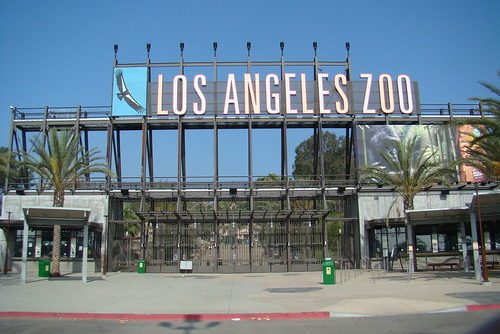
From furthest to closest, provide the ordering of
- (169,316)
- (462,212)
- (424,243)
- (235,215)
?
(235,215) < (424,243) < (462,212) < (169,316)

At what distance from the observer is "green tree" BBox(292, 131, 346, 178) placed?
7875 cm

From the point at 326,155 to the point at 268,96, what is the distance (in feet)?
138

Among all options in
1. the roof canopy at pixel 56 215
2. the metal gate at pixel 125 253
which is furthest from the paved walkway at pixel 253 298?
the metal gate at pixel 125 253

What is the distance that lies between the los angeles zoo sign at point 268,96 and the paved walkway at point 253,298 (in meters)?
19.5

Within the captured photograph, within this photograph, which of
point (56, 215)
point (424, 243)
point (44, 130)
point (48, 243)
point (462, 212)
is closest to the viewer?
point (462, 212)

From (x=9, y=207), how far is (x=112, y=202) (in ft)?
25.4

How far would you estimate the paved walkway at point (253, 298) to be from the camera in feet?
48.2

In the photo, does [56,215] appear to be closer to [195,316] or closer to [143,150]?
[143,150]

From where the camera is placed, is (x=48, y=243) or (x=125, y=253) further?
(x=125, y=253)

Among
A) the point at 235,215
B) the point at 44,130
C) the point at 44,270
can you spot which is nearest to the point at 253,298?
the point at 44,270

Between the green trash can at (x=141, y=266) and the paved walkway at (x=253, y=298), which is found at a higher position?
the green trash can at (x=141, y=266)

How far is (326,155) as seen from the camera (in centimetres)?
8056

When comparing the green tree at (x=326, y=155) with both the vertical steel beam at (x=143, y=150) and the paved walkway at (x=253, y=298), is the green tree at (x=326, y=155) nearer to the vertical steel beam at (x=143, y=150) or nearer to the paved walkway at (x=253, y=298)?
the vertical steel beam at (x=143, y=150)

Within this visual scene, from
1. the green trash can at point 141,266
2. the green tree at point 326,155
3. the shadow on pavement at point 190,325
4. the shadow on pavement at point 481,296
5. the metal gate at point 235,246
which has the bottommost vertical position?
the shadow on pavement at point 190,325
